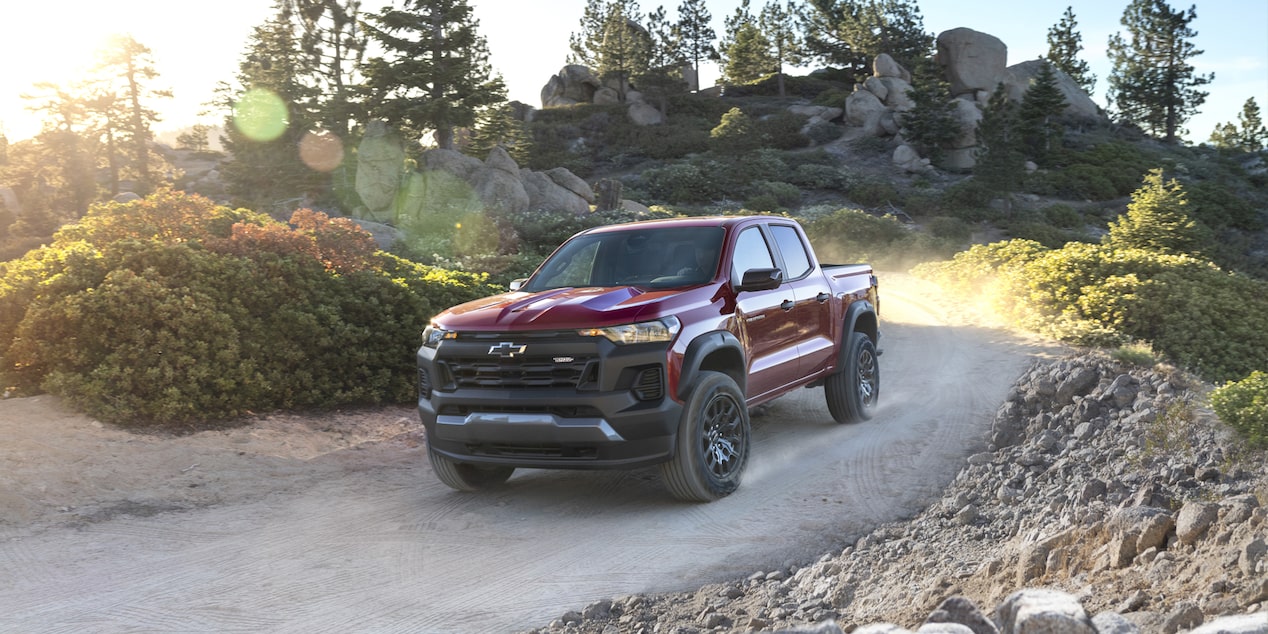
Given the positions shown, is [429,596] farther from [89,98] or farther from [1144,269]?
[89,98]

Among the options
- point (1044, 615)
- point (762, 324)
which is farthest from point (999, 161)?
point (1044, 615)

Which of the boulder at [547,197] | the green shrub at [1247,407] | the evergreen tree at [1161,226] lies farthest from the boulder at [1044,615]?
the boulder at [547,197]

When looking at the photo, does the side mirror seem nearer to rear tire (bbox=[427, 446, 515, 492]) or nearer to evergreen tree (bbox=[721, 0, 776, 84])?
rear tire (bbox=[427, 446, 515, 492])

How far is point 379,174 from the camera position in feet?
103

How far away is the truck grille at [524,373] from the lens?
19.3ft

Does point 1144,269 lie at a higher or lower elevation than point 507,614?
higher

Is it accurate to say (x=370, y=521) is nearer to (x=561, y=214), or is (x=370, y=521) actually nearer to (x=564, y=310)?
(x=564, y=310)

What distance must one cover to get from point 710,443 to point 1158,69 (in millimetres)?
67127

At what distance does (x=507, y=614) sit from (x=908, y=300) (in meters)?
14.3

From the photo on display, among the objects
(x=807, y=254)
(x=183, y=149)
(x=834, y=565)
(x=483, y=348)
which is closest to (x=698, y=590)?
(x=834, y=565)

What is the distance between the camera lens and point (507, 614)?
4816mm

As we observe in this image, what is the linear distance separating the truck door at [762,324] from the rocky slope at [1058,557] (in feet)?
5.15

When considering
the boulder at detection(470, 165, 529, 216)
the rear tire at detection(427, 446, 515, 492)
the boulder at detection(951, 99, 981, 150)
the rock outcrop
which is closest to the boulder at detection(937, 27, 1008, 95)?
the boulder at detection(951, 99, 981, 150)

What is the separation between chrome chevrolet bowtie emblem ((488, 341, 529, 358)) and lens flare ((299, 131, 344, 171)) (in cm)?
3492
